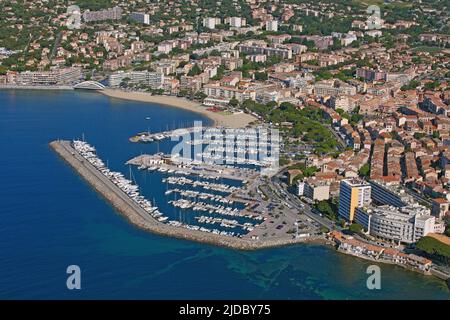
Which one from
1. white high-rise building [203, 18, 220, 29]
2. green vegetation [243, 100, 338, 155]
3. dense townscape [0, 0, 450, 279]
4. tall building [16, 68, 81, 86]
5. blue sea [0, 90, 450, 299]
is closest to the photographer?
blue sea [0, 90, 450, 299]

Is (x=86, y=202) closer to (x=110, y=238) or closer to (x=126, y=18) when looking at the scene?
(x=110, y=238)

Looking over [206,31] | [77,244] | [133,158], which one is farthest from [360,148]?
[206,31]

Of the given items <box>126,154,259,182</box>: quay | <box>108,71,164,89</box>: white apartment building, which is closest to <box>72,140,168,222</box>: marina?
<box>126,154,259,182</box>: quay

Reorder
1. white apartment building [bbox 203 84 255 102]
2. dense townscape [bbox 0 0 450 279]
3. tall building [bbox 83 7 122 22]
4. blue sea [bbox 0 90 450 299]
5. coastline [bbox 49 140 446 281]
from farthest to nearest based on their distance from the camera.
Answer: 1. tall building [bbox 83 7 122 22]
2. white apartment building [bbox 203 84 255 102]
3. dense townscape [bbox 0 0 450 279]
4. coastline [bbox 49 140 446 281]
5. blue sea [bbox 0 90 450 299]

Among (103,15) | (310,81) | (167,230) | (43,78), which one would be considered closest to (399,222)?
(167,230)

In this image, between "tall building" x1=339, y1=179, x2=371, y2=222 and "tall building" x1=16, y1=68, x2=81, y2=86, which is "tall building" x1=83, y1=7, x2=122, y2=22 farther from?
"tall building" x1=339, y1=179, x2=371, y2=222

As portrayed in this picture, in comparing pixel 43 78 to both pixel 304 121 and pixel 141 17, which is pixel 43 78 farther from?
pixel 141 17

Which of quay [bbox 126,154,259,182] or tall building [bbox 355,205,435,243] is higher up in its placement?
tall building [bbox 355,205,435,243]
